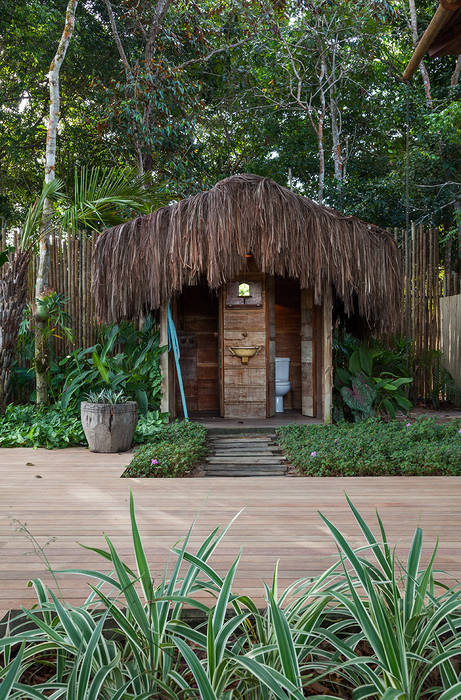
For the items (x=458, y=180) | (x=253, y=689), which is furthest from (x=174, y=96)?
(x=253, y=689)

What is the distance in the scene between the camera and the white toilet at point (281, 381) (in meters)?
6.55

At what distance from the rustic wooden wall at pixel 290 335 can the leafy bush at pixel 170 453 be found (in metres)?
2.25

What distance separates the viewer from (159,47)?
9.92m

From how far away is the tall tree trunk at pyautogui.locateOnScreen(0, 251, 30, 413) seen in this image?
5668mm

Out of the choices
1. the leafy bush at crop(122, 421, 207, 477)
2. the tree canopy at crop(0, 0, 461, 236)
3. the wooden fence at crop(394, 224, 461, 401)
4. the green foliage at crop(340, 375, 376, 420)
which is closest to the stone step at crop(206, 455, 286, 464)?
the leafy bush at crop(122, 421, 207, 477)

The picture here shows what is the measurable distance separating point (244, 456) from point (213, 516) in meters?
1.81

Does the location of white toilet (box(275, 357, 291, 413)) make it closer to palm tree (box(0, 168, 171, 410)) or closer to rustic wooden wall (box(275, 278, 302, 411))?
rustic wooden wall (box(275, 278, 302, 411))

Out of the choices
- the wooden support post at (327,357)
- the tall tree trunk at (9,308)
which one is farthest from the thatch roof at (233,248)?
the tall tree trunk at (9,308)

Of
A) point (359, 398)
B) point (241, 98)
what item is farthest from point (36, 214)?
point (241, 98)

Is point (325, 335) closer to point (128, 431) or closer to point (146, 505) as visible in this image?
point (128, 431)

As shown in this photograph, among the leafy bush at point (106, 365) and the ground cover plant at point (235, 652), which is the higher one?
the leafy bush at point (106, 365)

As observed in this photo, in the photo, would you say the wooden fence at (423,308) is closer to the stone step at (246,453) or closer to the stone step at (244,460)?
the stone step at (246,453)

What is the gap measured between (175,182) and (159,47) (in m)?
2.83

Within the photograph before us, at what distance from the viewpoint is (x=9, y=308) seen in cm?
566
